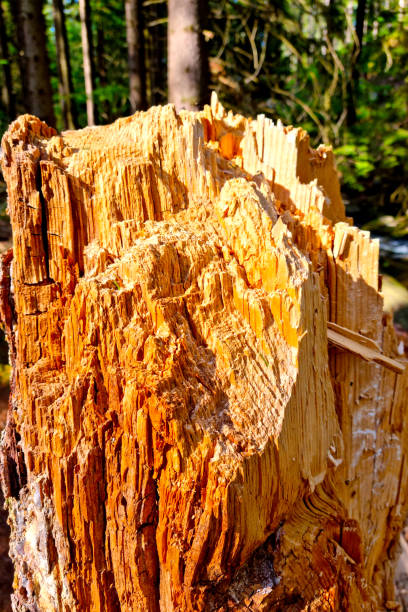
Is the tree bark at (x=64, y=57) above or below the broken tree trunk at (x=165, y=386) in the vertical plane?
above

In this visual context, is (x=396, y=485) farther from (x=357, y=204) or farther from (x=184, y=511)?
(x=357, y=204)

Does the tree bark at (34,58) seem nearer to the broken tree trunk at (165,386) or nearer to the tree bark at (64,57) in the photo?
the tree bark at (64,57)

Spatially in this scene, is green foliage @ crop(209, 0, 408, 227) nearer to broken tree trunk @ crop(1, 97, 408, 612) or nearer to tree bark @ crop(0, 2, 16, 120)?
tree bark @ crop(0, 2, 16, 120)

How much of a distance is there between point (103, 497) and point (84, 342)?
0.58 m

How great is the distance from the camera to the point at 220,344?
158cm

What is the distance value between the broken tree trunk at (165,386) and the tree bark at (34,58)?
15.8 feet

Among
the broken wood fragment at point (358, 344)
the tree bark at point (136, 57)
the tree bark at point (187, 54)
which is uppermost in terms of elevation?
the tree bark at point (136, 57)

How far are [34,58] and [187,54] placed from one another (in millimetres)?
2864

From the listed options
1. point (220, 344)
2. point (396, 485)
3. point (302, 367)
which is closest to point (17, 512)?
point (220, 344)

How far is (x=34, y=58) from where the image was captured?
596 cm

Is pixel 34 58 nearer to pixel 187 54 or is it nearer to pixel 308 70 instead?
pixel 187 54

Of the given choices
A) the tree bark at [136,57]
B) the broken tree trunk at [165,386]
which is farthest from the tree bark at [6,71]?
the broken tree trunk at [165,386]

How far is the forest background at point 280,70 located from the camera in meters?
6.69

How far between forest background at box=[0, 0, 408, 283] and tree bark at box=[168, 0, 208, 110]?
0.49ft
